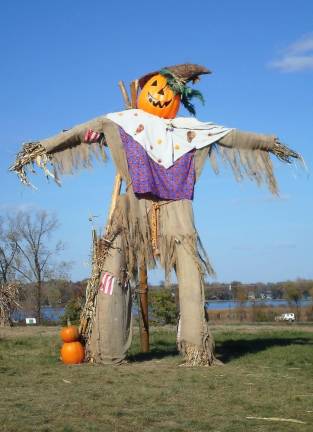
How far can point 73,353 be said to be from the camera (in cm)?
818

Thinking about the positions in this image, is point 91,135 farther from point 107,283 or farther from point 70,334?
point 70,334

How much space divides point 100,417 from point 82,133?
4.46 metres

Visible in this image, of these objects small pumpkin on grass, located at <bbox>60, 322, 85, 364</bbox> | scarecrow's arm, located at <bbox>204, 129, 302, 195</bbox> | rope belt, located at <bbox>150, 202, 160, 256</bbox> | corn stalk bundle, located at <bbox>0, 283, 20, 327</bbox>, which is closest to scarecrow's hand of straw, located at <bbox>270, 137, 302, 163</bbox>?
scarecrow's arm, located at <bbox>204, 129, 302, 195</bbox>

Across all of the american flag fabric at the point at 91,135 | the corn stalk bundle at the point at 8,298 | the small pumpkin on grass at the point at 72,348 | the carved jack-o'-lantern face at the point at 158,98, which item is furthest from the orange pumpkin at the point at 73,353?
the corn stalk bundle at the point at 8,298

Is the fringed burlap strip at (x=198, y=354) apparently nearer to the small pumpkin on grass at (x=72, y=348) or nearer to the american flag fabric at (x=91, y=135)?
the small pumpkin on grass at (x=72, y=348)

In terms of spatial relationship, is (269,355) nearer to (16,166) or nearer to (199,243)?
(199,243)

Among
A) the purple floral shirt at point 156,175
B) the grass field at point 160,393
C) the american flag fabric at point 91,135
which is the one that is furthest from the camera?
the american flag fabric at point 91,135

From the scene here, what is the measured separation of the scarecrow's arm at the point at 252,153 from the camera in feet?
29.6

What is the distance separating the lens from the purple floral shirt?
836 centimetres

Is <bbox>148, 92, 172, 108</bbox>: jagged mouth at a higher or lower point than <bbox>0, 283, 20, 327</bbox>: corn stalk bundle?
higher

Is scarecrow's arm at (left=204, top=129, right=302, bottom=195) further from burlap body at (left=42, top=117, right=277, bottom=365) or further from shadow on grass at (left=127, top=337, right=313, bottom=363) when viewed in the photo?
shadow on grass at (left=127, top=337, right=313, bottom=363)

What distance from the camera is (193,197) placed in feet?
28.4

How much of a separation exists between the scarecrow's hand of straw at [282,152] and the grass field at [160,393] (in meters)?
2.69

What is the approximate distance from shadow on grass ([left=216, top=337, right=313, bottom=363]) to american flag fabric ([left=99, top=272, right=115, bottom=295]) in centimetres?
180
